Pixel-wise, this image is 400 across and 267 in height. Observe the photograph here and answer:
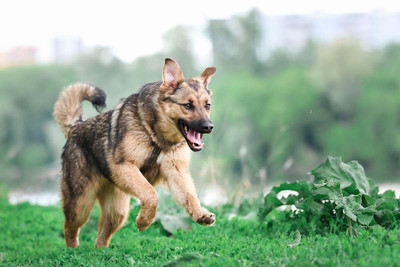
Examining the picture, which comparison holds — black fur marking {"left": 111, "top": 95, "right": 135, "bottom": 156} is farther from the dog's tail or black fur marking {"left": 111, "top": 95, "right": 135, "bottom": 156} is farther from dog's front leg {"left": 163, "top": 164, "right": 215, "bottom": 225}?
the dog's tail

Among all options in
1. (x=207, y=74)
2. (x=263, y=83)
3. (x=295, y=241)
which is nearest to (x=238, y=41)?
(x=263, y=83)

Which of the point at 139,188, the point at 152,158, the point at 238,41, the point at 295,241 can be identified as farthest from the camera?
the point at 238,41

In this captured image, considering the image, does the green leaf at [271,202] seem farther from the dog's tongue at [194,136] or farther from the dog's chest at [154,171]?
the dog's chest at [154,171]

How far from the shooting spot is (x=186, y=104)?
554cm

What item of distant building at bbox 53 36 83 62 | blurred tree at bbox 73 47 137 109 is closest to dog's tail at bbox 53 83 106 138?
blurred tree at bbox 73 47 137 109

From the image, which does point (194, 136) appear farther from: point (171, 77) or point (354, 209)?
point (354, 209)

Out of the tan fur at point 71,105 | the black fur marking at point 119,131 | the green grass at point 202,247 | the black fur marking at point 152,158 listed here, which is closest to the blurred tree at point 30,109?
the green grass at point 202,247

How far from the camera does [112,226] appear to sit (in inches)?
260

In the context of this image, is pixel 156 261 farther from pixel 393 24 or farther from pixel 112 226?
pixel 393 24

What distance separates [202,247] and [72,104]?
2.89m

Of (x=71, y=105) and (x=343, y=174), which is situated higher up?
(x=71, y=105)

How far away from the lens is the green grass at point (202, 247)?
417cm

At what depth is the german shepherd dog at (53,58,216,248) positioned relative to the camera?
5.48m

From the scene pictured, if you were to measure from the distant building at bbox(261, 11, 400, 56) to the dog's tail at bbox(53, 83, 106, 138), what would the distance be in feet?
139
